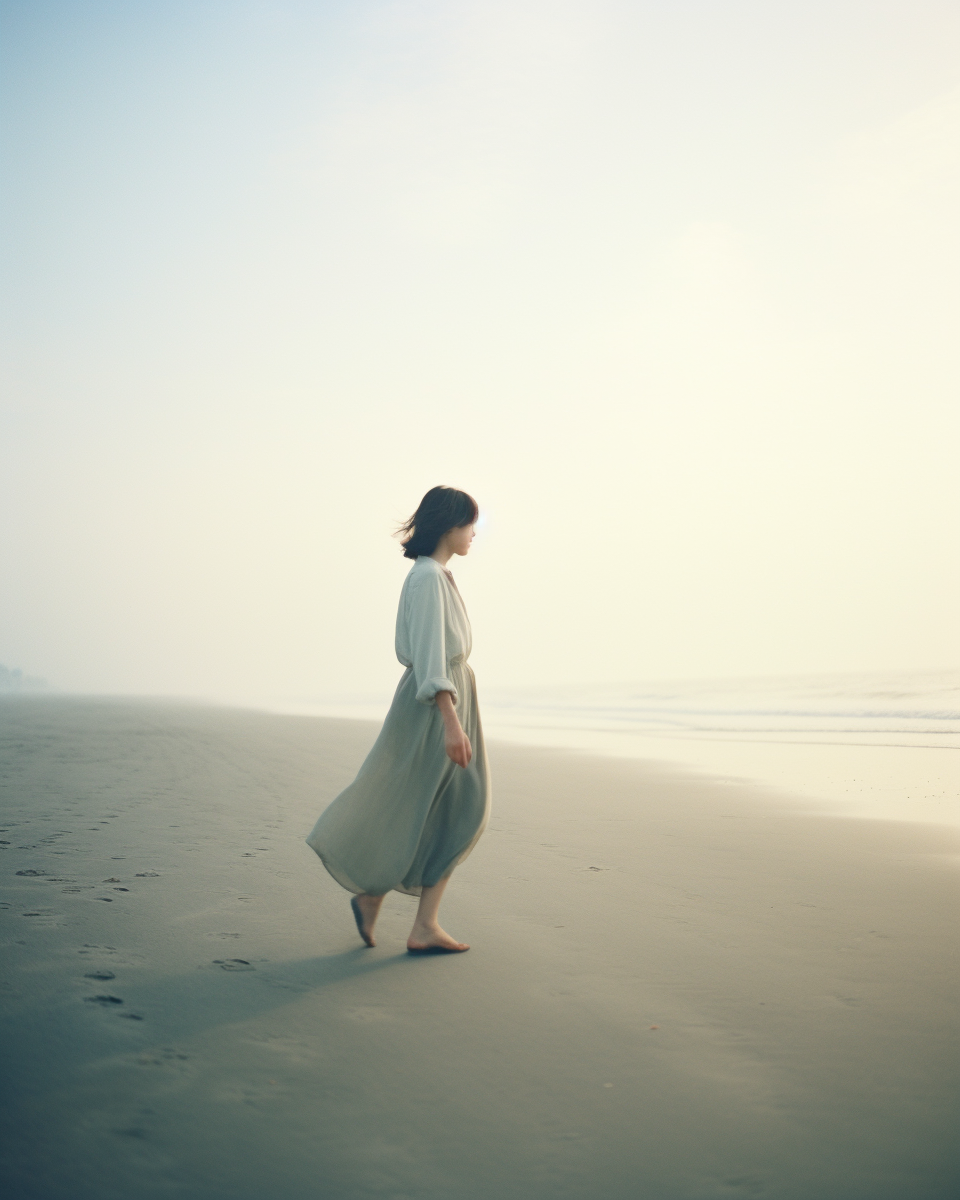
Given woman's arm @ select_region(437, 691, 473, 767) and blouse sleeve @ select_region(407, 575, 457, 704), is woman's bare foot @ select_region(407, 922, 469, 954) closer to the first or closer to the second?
woman's arm @ select_region(437, 691, 473, 767)

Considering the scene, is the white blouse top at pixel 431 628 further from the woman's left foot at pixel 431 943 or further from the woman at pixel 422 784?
the woman's left foot at pixel 431 943

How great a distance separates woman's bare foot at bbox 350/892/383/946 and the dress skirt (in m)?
0.05

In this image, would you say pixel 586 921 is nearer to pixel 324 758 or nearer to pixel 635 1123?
pixel 635 1123

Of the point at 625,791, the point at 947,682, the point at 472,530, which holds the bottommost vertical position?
the point at 625,791

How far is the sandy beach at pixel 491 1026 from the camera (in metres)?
1.77

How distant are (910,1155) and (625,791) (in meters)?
6.24

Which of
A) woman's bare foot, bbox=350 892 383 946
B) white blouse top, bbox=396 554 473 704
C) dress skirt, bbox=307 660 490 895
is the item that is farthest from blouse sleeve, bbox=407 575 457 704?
woman's bare foot, bbox=350 892 383 946

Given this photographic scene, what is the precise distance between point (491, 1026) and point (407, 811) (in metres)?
0.94

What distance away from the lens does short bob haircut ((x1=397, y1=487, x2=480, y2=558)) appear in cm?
341

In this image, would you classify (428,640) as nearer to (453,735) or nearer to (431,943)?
(453,735)

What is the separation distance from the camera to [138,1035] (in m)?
2.34

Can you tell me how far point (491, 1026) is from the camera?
8.27ft

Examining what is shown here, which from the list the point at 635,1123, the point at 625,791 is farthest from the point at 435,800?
the point at 625,791

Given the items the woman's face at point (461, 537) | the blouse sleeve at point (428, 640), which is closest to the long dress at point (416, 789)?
the blouse sleeve at point (428, 640)
